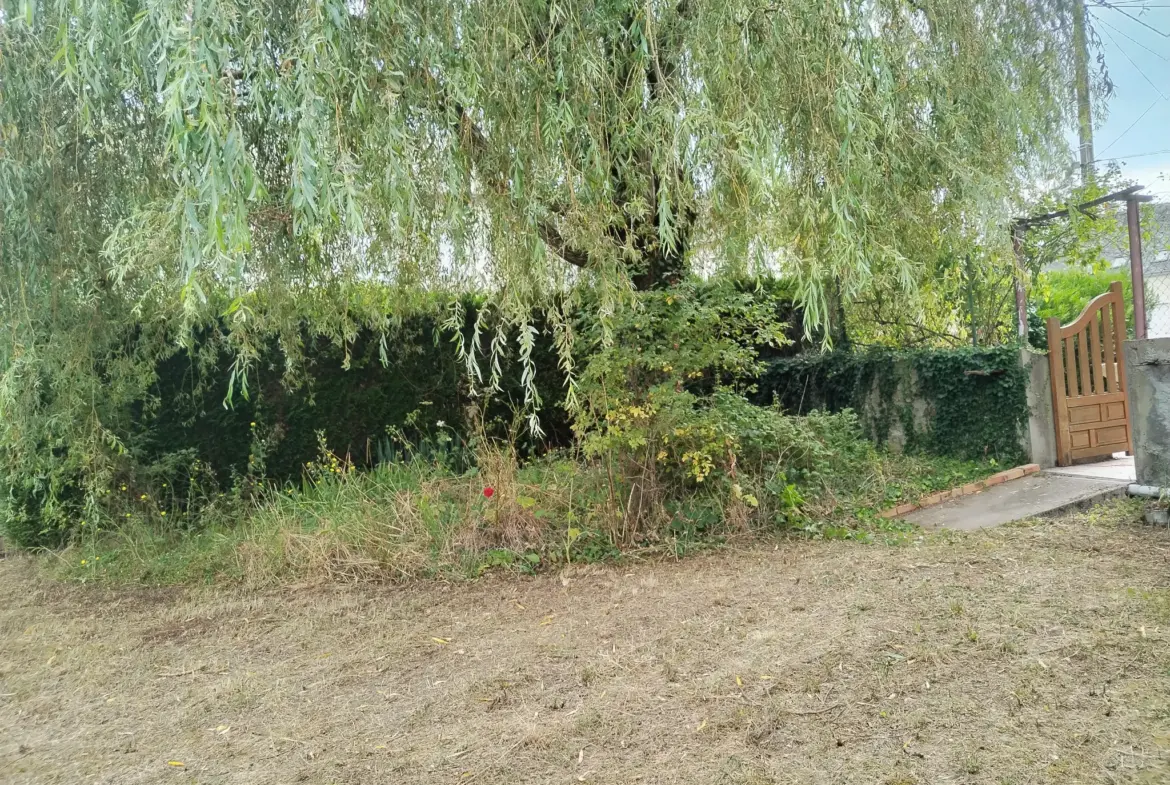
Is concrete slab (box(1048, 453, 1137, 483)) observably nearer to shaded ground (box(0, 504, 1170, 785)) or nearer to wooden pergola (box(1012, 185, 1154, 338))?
wooden pergola (box(1012, 185, 1154, 338))

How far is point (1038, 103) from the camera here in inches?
210

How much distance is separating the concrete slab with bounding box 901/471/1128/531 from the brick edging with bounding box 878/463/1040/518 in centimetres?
5

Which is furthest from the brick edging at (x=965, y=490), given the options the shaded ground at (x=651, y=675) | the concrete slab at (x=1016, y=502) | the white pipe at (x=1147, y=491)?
the white pipe at (x=1147, y=491)

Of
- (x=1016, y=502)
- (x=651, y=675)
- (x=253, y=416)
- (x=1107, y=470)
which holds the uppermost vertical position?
(x=253, y=416)

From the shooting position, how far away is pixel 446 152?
12.0 ft

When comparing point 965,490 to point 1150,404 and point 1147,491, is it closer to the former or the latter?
point 1147,491

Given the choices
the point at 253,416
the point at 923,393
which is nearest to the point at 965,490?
the point at 923,393

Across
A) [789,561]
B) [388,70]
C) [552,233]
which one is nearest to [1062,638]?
[789,561]

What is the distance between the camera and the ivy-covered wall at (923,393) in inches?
250

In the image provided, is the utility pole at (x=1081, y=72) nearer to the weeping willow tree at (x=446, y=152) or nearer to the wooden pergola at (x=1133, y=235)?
the wooden pergola at (x=1133, y=235)

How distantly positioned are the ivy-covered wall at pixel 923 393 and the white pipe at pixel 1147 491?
55.2 inches

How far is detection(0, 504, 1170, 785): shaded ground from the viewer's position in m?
2.25

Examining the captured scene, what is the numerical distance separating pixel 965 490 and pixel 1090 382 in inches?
65.5

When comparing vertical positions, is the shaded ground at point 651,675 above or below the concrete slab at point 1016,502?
below
